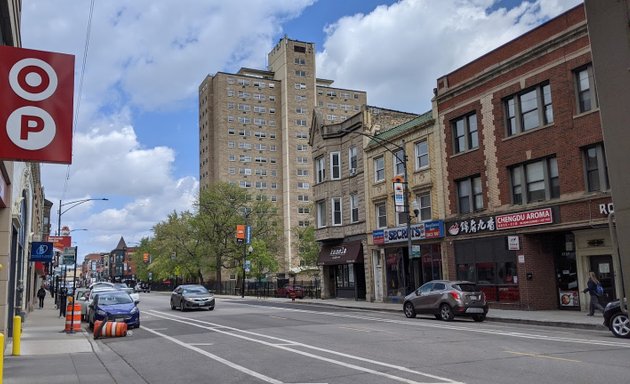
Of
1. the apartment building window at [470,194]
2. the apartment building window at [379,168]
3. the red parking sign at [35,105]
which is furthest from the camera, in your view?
the apartment building window at [379,168]

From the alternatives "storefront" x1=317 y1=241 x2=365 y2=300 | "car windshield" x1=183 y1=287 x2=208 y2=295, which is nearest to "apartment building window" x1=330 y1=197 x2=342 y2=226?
"storefront" x1=317 y1=241 x2=365 y2=300

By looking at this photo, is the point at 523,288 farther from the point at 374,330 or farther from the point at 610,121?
the point at 610,121

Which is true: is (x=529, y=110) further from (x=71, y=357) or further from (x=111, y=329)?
(x=71, y=357)

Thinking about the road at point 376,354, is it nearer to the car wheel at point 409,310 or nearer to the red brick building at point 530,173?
the car wheel at point 409,310

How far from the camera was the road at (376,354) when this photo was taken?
955 cm

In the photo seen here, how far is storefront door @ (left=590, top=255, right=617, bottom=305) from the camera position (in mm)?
21953

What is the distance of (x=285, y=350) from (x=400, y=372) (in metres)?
4.22

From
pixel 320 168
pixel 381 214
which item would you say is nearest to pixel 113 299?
pixel 381 214

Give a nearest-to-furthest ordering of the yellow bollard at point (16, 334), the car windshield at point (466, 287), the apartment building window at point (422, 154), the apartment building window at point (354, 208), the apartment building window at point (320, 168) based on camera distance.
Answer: the yellow bollard at point (16, 334), the car windshield at point (466, 287), the apartment building window at point (422, 154), the apartment building window at point (354, 208), the apartment building window at point (320, 168)

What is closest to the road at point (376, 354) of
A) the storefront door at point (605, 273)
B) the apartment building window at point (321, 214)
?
the storefront door at point (605, 273)

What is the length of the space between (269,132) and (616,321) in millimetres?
99790

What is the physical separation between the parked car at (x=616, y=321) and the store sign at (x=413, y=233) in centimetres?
1472

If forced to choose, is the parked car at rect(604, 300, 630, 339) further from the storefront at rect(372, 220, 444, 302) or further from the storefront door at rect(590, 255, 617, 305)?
the storefront at rect(372, 220, 444, 302)

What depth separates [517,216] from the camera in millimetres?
25062
